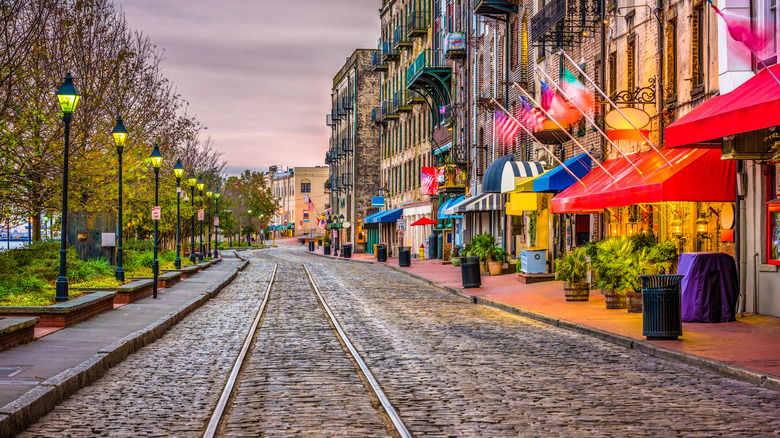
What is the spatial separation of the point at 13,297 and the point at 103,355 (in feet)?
18.6

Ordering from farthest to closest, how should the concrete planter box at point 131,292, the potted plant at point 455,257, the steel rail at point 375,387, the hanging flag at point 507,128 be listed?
1. the potted plant at point 455,257
2. the hanging flag at point 507,128
3. the concrete planter box at point 131,292
4. the steel rail at point 375,387

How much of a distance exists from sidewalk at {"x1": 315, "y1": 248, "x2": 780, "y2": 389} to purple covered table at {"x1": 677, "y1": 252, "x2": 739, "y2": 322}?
250mm

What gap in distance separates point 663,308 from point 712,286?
2700 millimetres

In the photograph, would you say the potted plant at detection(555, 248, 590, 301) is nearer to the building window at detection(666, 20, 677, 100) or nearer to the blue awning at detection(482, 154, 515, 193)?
the building window at detection(666, 20, 677, 100)

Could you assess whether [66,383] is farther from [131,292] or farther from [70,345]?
[131,292]

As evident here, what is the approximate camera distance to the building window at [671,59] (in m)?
21.1

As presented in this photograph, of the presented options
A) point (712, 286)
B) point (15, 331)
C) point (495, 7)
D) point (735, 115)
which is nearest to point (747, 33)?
point (735, 115)

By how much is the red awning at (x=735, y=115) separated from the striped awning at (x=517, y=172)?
1417 centimetres

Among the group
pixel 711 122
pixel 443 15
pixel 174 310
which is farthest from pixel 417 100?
pixel 711 122

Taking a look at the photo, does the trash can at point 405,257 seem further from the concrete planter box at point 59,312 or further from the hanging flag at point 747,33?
the hanging flag at point 747,33

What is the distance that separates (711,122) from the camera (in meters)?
14.0

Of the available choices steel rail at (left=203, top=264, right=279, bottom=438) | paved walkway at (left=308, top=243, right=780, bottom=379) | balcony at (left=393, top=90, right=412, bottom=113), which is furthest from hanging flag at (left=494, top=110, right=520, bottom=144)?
balcony at (left=393, top=90, right=412, bottom=113)

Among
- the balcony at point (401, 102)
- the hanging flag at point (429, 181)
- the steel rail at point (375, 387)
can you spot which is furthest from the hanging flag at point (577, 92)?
the balcony at point (401, 102)

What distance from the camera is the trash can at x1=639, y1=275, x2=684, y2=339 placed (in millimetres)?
13594
